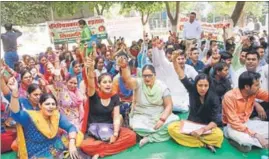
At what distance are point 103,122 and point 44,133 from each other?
2.20ft

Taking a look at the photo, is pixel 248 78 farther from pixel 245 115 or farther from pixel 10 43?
pixel 10 43

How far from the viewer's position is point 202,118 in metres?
3.34

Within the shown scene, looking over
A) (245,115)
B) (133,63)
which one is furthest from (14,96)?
(133,63)

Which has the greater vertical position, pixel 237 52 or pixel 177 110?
pixel 237 52

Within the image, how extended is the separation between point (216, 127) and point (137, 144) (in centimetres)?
75

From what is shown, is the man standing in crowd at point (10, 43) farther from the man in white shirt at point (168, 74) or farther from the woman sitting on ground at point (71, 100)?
the man in white shirt at point (168, 74)

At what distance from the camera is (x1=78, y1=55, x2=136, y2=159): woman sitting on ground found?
10.2 feet

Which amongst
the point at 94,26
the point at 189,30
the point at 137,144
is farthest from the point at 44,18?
the point at 137,144

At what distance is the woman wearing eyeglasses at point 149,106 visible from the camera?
339 centimetres

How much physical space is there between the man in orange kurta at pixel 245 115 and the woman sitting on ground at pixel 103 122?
90cm

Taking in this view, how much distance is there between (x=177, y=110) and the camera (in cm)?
429

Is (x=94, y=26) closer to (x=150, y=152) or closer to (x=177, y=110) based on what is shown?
(x=177, y=110)

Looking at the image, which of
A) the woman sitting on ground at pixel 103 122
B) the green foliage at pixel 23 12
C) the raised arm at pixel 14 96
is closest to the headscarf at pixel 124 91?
the woman sitting on ground at pixel 103 122

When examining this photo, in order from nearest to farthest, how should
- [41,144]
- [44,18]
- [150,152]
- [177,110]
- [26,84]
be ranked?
[41,144] < [150,152] < [26,84] < [177,110] < [44,18]
